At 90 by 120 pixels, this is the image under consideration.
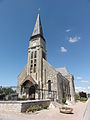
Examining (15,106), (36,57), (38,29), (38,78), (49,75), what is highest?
(38,29)

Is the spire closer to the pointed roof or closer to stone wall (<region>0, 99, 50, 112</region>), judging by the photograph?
the pointed roof

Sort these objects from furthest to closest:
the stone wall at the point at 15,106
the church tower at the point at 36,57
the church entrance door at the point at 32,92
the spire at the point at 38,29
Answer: the spire at the point at 38,29, the church tower at the point at 36,57, the church entrance door at the point at 32,92, the stone wall at the point at 15,106

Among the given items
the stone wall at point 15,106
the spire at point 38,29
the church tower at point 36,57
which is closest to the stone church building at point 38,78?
the church tower at point 36,57

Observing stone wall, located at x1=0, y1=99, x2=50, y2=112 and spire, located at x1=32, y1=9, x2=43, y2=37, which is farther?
spire, located at x1=32, y1=9, x2=43, y2=37

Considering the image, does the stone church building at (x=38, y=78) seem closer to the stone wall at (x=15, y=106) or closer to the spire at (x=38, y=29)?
the spire at (x=38, y=29)

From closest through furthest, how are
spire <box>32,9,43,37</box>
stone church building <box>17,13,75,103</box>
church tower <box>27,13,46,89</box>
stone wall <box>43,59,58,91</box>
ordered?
stone church building <box>17,13,75,103</box>, stone wall <box>43,59,58,91</box>, church tower <box>27,13,46,89</box>, spire <box>32,9,43,37</box>

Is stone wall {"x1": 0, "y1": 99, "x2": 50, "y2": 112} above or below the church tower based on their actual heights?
below

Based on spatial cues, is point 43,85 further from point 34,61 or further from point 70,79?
point 70,79

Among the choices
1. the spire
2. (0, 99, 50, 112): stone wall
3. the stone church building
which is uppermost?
the spire

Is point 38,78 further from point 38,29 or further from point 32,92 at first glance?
point 38,29

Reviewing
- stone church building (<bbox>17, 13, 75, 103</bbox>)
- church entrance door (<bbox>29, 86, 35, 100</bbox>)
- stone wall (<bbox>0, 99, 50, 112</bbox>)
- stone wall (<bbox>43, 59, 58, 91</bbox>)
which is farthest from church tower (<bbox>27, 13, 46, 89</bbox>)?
stone wall (<bbox>0, 99, 50, 112</bbox>)

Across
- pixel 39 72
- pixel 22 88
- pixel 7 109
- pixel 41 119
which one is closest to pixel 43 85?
pixel 39 72

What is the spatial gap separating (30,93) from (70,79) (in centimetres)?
1379

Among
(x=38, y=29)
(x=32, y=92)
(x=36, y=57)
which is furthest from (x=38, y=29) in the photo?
(x=32, y=92)
